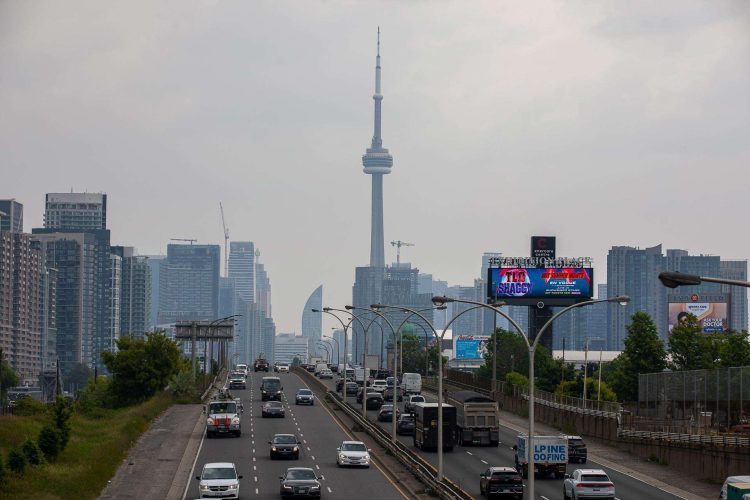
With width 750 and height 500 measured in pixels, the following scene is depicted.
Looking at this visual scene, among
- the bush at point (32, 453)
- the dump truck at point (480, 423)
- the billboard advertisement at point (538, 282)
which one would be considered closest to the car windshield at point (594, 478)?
the dump truck at point (480, 423)

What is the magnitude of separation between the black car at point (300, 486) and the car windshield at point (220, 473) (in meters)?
2.16

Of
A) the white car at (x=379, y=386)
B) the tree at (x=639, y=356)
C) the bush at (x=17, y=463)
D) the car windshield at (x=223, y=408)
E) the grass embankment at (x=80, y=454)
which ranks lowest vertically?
the grass embankment at (x=80, y=454)

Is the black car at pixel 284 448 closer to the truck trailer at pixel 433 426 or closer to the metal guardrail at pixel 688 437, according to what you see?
the truck trailer at pixel 433 426

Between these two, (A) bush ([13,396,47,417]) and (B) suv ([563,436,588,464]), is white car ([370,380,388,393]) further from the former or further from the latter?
(B) suv ([563,436,588,464])

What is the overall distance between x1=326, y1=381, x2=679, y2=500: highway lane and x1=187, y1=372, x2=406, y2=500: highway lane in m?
4.07

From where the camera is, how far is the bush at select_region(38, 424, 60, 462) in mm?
67938

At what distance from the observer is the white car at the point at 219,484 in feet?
174

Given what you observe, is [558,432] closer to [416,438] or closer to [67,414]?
[416,438]

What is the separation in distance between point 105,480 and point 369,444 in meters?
22.9

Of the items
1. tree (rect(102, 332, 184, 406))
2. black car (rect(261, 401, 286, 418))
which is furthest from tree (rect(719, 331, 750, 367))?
tree (rect(102, 332, 184, 406))

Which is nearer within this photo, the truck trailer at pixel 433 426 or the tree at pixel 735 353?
the truck trailer at pixel 433 426

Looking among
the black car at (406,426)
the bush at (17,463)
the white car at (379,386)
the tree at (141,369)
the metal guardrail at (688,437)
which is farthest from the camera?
the tree at (141,369)

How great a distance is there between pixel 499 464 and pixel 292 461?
442 inches

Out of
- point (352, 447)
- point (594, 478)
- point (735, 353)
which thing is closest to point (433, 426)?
point (352, 447)
